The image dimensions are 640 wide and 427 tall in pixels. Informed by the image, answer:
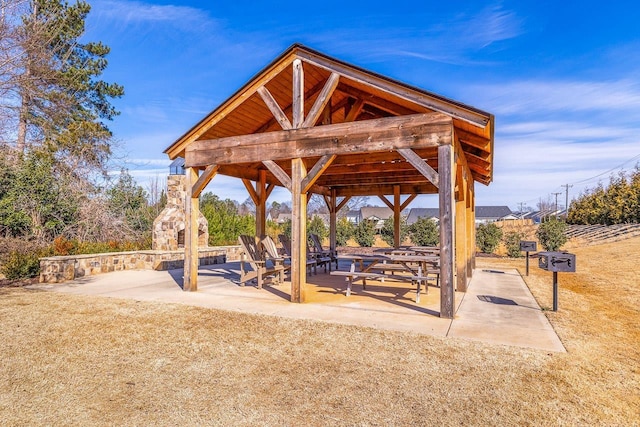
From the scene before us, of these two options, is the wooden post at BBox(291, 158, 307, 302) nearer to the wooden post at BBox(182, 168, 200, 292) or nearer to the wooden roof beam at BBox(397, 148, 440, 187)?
the wooden roof beam at BBox(397, 148, 440, 187)

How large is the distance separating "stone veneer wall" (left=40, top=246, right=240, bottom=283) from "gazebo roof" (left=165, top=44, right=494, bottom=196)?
12.2ft

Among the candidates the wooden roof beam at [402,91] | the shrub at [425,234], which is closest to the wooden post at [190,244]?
the wooden roof beam at [402,91]

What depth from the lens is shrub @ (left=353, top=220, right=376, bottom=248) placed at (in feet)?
61.5

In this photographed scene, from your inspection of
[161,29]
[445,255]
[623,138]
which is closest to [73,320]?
[445,255]

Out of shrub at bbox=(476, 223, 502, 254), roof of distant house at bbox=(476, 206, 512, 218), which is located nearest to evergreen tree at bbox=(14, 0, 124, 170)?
shrub at bbox=(476, 223, 502, 254)

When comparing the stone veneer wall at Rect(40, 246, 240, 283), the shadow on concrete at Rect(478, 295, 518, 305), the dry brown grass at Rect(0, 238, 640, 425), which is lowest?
the shadow on concrete at Rect(478, 295, 518, 305)

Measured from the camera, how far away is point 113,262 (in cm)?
969

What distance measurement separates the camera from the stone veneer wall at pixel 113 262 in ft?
25.6

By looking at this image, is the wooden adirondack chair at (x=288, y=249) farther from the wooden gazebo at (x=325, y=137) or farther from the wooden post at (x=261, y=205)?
the wooden gazebo at (x=325, y=137)

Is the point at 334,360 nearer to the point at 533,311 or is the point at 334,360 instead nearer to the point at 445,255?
the point at 445,255

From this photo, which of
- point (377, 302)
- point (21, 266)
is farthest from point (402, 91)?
point (21, 266)

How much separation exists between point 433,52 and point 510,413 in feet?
38.7

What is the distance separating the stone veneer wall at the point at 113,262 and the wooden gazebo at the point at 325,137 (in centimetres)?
337

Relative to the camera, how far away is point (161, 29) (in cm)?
1197
